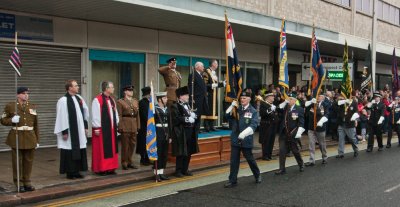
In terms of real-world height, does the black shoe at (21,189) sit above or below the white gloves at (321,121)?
below

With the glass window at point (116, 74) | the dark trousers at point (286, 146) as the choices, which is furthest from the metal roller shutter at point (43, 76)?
the dark trousers at point (286, 146)

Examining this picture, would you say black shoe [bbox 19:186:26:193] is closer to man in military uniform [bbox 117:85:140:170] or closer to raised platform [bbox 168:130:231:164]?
man in military uniform [bbox 117:85:140:170]

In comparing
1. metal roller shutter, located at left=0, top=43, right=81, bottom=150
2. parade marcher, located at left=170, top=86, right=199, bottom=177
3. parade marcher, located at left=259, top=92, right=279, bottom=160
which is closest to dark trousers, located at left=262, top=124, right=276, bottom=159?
parade marcher, located at left=259, top=92, right=279, bottom=160

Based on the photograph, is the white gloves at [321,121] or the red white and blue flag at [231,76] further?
the white gloves at [321,121]

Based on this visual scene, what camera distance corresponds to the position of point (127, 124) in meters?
9.78

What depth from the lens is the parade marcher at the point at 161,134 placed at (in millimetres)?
9227

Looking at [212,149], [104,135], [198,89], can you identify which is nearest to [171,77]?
[198,89]

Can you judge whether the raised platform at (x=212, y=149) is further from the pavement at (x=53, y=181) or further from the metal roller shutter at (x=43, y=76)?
the metal roller shutter at (x=43, y=76)

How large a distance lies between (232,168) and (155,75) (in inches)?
295

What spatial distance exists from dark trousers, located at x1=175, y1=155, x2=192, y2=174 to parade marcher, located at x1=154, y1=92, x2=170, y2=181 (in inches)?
13.4

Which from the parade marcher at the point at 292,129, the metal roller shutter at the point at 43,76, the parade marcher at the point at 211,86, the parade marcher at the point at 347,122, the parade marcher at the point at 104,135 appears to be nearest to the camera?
the parade marcher at the point at 104,135

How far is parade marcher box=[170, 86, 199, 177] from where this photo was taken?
30.7 ft

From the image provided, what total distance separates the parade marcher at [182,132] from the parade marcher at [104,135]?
129 centimetres

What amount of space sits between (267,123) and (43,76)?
253 inches
